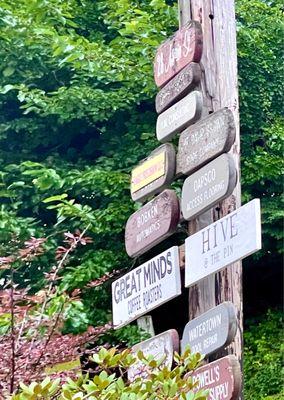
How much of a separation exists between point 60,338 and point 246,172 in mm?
3680

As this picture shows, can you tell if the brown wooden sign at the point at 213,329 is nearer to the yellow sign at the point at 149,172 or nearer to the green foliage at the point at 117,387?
the green foliage at the point at 117,387

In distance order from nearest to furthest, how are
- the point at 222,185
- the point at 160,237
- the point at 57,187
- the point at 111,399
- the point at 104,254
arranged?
the point at 111,399 < the point at 222,185 < the point at 160,237 < the point at 57,187 < the point at 104,254

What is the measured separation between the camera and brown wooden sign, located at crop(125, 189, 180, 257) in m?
2.79

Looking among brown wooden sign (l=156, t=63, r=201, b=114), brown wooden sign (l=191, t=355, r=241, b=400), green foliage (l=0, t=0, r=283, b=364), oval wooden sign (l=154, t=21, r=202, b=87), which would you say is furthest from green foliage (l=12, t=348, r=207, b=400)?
green foliage (l=0, t=0, r=283, b=364)

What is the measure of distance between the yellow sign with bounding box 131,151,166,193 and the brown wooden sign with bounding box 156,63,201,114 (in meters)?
0.26

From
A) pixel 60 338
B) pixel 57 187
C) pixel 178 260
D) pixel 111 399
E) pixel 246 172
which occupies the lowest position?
pixel 111 399

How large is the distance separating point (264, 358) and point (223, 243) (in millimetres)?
3581

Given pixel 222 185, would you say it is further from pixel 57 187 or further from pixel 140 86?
pixel 140 86

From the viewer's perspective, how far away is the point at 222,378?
244 cm

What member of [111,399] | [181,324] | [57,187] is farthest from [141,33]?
[111,399]

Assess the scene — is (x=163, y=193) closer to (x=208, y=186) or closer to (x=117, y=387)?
(x=208, y=186)

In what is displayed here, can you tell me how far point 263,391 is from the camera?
219 inches

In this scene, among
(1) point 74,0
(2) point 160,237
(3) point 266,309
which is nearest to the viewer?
(2) point 160,237

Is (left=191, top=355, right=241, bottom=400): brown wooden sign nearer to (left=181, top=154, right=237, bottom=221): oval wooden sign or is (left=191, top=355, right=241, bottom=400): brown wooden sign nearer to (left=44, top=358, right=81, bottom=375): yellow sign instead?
(left=44, top=358, right=81, bottom=375): yellow sign
